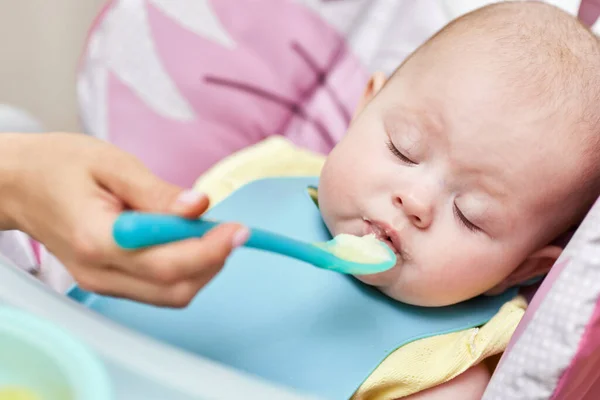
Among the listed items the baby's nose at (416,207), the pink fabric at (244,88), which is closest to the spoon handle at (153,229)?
the baby's nose at (416,207)

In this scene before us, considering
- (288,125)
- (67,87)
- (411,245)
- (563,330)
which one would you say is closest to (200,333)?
(411,245)

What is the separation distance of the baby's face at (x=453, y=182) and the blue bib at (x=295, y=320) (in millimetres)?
41

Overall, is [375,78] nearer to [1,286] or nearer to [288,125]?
[288,125]

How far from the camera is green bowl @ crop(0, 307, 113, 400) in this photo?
0.37 metres

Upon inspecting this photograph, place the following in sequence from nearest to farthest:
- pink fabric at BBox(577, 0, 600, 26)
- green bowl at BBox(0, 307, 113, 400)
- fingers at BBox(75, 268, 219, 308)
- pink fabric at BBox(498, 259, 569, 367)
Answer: green bowl at BBox(0, 307, 113, 400), fingers at BBox(75, 268, 219, 308), pink fabric at BBox(498, 259, 569, 367), pink fabric at BBox(577, 0, 600, 26)

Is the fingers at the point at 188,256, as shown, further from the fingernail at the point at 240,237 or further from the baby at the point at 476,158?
the baby at the point at 476,158

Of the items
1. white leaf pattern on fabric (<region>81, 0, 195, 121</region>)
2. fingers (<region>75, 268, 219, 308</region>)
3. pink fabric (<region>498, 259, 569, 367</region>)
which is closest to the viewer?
fingers (<region>75, 268, 219, 308</region>)

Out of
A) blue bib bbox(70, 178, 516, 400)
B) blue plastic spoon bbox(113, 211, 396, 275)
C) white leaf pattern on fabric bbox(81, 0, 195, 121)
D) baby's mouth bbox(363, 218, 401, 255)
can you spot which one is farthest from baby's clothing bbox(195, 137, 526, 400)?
white leaf pattern on fabric bbox(81, 0, 195, 121)

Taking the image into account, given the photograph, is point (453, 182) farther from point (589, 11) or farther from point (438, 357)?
point (589, 11)

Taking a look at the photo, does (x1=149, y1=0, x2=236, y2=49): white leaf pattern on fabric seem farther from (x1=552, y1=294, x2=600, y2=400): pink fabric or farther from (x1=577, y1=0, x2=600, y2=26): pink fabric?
(x1=552, y1=294, x2=600, y2=400): pink fabric

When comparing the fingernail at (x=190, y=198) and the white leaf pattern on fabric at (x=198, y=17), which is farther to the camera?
the white leaf pattern on fabric at (x=198, y=17)

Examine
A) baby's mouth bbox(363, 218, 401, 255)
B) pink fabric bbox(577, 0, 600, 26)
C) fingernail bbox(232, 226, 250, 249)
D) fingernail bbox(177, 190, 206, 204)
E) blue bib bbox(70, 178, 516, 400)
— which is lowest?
blue bib bbox(70, 178, 516, 400)

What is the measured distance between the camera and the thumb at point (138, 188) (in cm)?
46

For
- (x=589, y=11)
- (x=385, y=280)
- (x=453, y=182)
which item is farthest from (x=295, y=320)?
(x=589, y=11)
